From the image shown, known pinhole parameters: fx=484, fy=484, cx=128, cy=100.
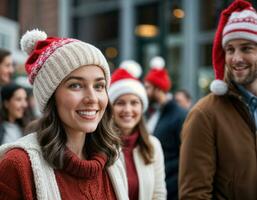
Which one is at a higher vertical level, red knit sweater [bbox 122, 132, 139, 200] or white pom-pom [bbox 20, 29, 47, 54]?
white pom-pom [bbox 20, 29, 47, 54]

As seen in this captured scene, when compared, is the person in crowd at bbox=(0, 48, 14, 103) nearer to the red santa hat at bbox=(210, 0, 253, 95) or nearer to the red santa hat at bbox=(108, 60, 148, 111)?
the red santa hat at bbox=(108, 60, 148, 111)

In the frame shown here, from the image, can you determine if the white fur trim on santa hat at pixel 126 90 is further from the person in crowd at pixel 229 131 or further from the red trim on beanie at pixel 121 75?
the person in crowd at pixel 229 131

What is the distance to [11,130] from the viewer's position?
16.9ft

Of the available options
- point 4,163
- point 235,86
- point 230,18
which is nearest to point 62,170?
point 4,163

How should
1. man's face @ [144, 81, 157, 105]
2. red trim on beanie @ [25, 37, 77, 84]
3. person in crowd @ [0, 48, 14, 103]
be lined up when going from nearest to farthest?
red trim on beanie @ [25, 37, 77, 84], person in crowd @ [0, 48, 14, 103], man's face @ [144, 81, 157, 105]

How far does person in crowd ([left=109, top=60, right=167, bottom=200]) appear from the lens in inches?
145

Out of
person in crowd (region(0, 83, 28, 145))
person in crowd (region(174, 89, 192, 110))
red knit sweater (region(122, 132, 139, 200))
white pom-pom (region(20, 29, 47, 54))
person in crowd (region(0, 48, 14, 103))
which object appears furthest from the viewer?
person in crowd (region(174, 89, 192, 110))

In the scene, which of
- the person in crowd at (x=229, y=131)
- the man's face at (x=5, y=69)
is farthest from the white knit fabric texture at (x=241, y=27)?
the man's face at (x=5, y=69)

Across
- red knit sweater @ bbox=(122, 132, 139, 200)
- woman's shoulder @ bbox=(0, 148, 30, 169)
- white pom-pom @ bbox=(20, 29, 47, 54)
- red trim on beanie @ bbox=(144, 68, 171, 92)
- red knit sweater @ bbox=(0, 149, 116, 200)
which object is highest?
white pom-pom @ bbox=(20, 29, 47, 54)

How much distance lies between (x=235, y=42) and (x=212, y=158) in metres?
0.77

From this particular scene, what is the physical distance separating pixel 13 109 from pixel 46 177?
Answer: 130 inches

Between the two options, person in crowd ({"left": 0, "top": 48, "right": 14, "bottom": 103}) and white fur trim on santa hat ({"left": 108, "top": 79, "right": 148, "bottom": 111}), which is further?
person in crowd ({"left": 0, "top": 48, "right": 14, "bottom": 103})

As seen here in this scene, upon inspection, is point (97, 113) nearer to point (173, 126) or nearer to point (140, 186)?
point (140, 186)

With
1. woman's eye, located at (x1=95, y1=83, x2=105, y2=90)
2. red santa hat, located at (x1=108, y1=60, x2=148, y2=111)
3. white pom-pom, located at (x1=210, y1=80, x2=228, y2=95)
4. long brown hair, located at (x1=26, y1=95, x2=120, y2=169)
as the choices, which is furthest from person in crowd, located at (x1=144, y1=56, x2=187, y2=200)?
woman's eye, located at (x1=95, y1=83, x2=105, y2=90)
